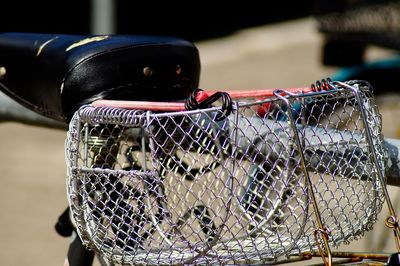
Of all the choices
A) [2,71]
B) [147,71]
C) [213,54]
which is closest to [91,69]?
[147,71]

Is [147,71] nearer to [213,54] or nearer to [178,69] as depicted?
[178,69]

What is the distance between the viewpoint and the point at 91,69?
1.63m

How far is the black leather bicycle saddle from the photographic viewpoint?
1.64 metres

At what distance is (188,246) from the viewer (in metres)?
1.46

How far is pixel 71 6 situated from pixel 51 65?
885 centimetres

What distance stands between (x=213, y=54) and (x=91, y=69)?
7.94 meters

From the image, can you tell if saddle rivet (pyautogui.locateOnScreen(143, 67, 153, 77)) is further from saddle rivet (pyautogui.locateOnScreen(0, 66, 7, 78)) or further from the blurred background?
the blurred background

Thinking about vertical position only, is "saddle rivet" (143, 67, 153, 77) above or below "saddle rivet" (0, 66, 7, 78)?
above

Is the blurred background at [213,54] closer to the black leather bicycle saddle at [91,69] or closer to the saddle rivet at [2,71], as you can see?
the black leather bicycle saddle at [91,69]

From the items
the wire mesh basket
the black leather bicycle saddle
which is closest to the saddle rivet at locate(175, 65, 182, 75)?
the black leather bicycle saddle

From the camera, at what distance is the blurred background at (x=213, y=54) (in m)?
4.35

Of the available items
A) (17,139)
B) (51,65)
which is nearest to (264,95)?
(51,65)

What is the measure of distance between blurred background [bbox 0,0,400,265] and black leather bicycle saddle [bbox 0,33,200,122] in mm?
1491

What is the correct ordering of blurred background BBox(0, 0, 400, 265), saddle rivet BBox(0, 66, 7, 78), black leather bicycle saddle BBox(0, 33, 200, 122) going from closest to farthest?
1. black leather bicycle saddle BBox(0, 33, 200, 122)
2. saddle rivet BBox(0, 66, 7, 78)
3. blurred background BBox(0, 0, 400, 265)
